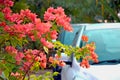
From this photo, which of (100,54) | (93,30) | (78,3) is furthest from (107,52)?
(78,3)

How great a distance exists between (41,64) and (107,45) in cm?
266

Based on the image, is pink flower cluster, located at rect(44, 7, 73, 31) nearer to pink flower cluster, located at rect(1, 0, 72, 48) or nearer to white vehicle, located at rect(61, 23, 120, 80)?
pink flower cluster, located at rect(1, 0, 72, 48)

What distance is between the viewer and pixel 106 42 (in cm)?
568

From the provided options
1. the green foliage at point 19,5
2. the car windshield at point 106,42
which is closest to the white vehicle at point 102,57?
the car windshield at point 106,42

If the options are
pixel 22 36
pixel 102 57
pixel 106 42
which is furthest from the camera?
pixel 106 42

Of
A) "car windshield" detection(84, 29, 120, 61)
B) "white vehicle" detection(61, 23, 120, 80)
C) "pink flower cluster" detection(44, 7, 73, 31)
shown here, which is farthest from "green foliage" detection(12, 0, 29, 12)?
"car windshield" detection(84, 29, 120, 61)

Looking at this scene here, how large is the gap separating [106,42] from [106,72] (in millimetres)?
1306

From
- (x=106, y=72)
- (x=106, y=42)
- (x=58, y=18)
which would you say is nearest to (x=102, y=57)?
(x=106, y=42)

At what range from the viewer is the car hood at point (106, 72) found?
4169 mm

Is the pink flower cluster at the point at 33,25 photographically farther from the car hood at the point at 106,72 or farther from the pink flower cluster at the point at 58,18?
the car hood at the point at 106,72

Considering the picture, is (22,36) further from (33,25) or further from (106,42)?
(106,42)

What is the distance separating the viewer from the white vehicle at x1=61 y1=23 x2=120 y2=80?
4.40 m

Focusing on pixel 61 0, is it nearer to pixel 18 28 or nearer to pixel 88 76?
pixel 18 28

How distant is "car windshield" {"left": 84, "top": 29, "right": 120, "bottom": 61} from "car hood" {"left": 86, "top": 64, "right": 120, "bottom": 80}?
14.9 inches
